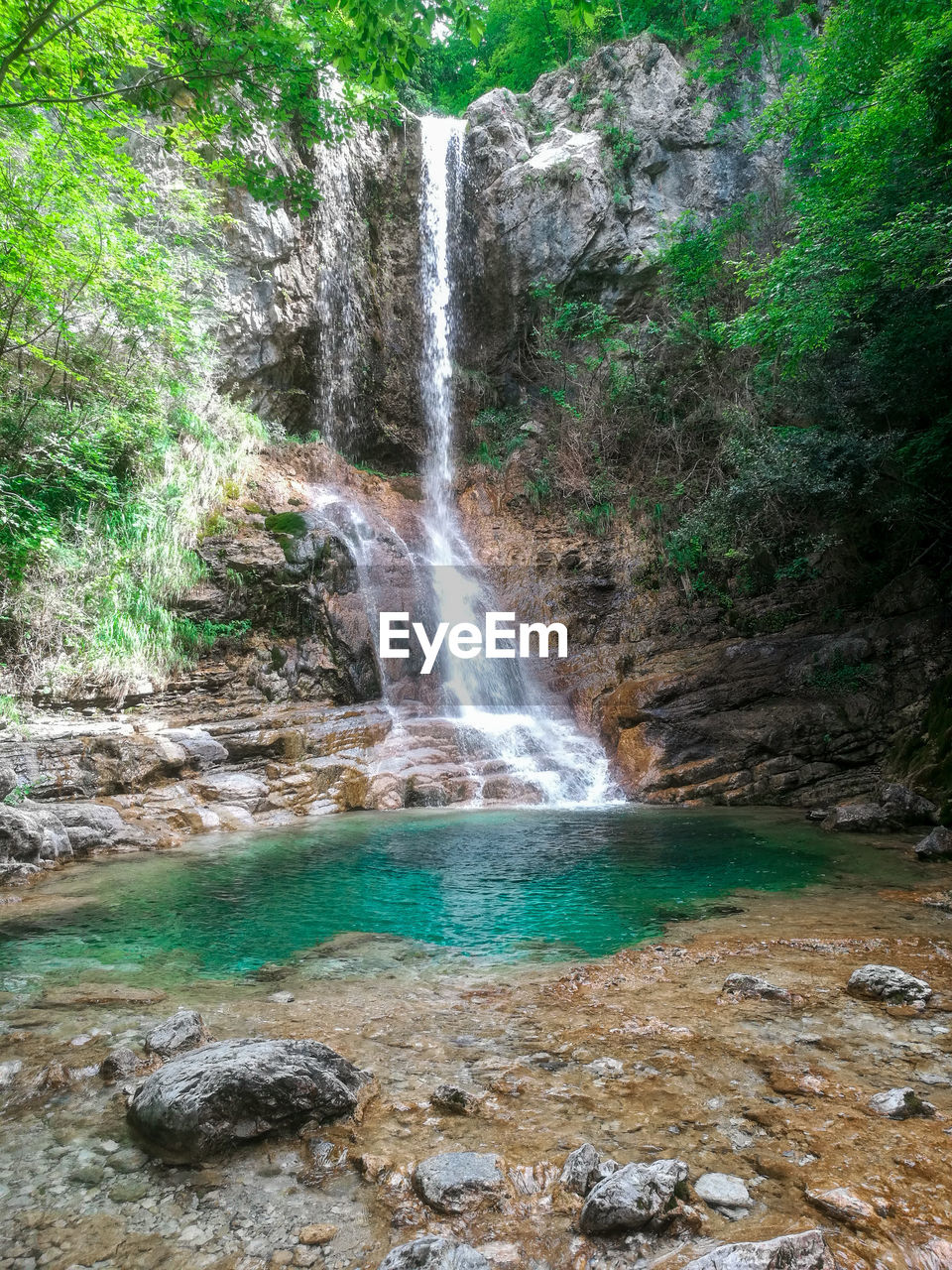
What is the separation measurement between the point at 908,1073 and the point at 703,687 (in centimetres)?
795

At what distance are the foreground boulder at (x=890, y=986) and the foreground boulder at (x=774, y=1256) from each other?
5.57 ft

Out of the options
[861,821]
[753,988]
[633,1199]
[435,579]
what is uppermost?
[435,579]

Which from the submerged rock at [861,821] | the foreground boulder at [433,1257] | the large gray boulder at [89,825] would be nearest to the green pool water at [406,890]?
the submerged rock at [861,821]

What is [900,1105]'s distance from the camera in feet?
6.30

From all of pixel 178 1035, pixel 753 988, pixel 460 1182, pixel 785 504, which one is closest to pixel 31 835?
pixel 178 1035

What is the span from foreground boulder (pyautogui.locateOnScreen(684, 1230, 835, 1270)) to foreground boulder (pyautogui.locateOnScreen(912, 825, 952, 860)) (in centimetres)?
504

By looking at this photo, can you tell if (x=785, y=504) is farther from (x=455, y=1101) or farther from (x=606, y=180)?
(x=606, y=180)

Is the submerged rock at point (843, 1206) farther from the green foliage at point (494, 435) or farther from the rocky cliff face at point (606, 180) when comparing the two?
the rocky cliff face at point (606, 180)

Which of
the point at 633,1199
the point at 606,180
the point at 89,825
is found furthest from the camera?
the point at 606,180

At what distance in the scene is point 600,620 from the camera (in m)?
13.4

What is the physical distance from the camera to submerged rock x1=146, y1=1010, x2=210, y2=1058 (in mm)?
2494

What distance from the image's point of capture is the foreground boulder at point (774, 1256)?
4.32 ft

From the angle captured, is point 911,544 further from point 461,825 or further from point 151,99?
point 151,99

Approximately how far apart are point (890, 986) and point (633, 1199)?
5.98 feet
